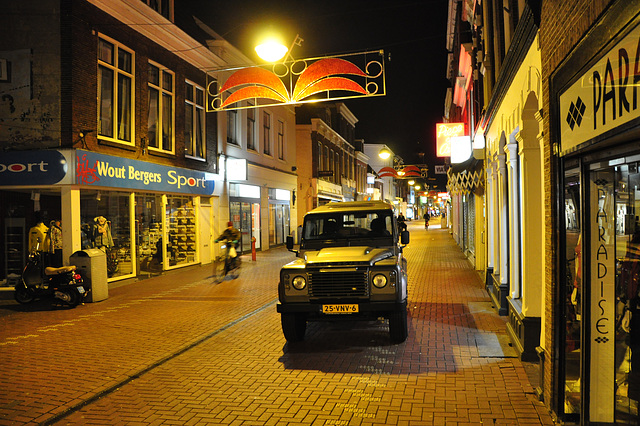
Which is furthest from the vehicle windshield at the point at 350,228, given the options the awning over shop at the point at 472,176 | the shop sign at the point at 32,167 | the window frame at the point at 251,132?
the window frame at the point at 251,132

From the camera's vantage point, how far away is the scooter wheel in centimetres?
1115

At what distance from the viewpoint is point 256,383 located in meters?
5.90

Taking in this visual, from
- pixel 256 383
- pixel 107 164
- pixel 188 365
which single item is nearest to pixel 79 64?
pixel 107 164

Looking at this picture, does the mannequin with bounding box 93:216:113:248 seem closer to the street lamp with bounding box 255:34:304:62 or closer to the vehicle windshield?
the street lamp with bounding box 255:34:304:62

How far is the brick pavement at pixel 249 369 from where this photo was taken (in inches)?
197

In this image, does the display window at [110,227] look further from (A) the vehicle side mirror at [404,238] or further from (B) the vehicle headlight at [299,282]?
(A) the vehicle side mirror at [404,238]

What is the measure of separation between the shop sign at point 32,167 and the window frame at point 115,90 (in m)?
1.37

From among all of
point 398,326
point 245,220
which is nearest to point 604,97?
point 398,326

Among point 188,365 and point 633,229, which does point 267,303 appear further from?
point 633,229

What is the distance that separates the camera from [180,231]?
17438mm

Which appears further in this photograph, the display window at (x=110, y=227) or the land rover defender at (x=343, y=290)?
the display window at (x=110, y=227)

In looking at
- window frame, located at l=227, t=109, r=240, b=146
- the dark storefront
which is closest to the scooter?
the dark storefront

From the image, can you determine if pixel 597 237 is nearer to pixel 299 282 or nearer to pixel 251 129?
pixel 299 282

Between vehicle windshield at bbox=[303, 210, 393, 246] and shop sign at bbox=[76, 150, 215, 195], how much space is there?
21.2ft
